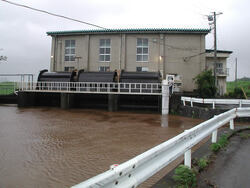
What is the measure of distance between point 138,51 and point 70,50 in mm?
8966

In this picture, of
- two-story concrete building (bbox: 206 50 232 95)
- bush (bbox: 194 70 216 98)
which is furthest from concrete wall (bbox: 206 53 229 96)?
bush (bbox: 194 70 216 98)

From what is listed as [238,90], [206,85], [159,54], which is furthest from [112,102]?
[238,90]

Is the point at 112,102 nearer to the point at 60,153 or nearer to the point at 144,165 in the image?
the point at 60,153

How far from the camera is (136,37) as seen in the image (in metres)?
21.4

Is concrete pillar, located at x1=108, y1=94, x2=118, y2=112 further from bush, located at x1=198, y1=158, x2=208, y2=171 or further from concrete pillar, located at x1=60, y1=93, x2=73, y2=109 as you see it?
bush, located at x1=198, y1=158, x2=208, y2=171

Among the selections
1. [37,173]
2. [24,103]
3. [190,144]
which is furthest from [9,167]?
[24,103]

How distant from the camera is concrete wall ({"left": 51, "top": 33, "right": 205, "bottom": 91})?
20.4 metres

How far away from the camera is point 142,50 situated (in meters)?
21.2

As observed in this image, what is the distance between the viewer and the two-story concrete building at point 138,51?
67.0 ft

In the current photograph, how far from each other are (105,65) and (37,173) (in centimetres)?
1910

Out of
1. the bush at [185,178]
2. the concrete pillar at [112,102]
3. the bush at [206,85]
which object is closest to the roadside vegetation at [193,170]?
the bush at [185,178]

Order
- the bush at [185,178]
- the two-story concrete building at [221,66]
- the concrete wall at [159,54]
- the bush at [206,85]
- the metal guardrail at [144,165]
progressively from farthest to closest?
1. the two-story concrete building at [221,66]
2. the concrete wall at [159,54]
3. the bush at [206,85]
4. the bush at [185,178]
5. the metal guardrail at [144,165]

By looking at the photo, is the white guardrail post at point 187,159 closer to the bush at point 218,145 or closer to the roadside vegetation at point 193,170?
the roadside vegetation at point 193,170

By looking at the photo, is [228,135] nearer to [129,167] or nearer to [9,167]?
[129,167]
